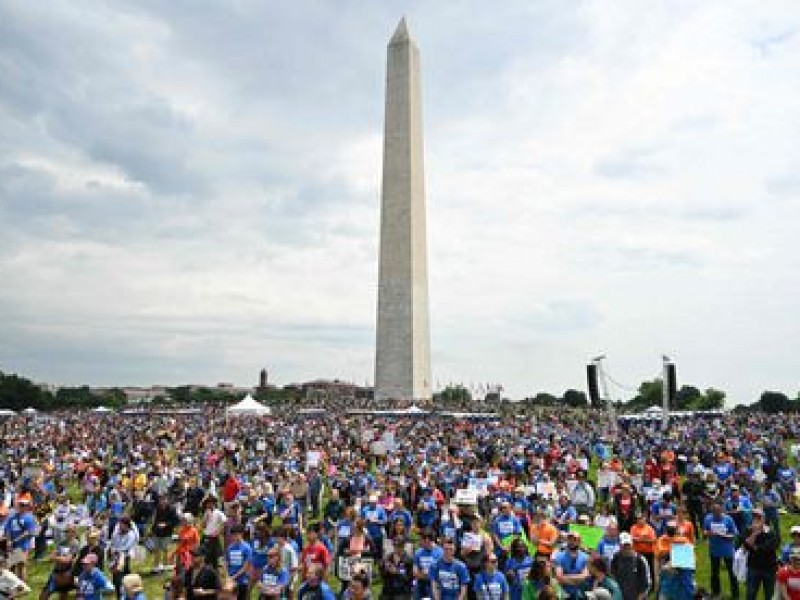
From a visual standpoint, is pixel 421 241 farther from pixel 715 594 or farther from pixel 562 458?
pixel 715 594

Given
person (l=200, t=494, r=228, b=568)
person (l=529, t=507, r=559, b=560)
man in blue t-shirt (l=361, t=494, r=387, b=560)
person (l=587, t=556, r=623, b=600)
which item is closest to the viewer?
person (l=587, t=556, r=623, b=600)

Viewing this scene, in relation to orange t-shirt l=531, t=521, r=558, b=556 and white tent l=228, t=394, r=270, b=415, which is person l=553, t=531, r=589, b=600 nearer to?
orange t-shirt l=531, t=521, r=558, b=556

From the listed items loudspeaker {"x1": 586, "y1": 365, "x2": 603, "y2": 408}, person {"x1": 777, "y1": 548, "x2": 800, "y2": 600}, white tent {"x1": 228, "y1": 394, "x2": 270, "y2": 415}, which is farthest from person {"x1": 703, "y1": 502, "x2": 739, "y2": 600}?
white tent {"x1": 228, "y1": 394, "x2": 270, "y2": 415}

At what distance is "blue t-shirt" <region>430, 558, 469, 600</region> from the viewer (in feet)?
27.5

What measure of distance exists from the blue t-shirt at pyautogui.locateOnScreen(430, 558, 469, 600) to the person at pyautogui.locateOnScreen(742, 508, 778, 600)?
4.08 meters

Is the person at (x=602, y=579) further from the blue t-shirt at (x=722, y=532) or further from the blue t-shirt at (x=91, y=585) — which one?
the blue t-shirt at (x=91, y=585)

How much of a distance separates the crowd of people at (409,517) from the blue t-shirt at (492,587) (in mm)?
16

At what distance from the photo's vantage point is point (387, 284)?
55.8 metres

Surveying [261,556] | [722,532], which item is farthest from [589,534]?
[261,556]

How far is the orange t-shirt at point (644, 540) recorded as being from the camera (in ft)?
35.0

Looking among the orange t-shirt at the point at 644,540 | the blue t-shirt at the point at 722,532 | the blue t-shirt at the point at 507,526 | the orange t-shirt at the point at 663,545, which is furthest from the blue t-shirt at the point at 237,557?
the blue t-shirt at the point at 722,532

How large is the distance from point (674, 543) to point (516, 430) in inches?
869

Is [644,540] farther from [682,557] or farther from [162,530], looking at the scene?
[162,530]

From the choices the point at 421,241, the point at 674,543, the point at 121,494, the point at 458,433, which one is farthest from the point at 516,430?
the point at 421,241
